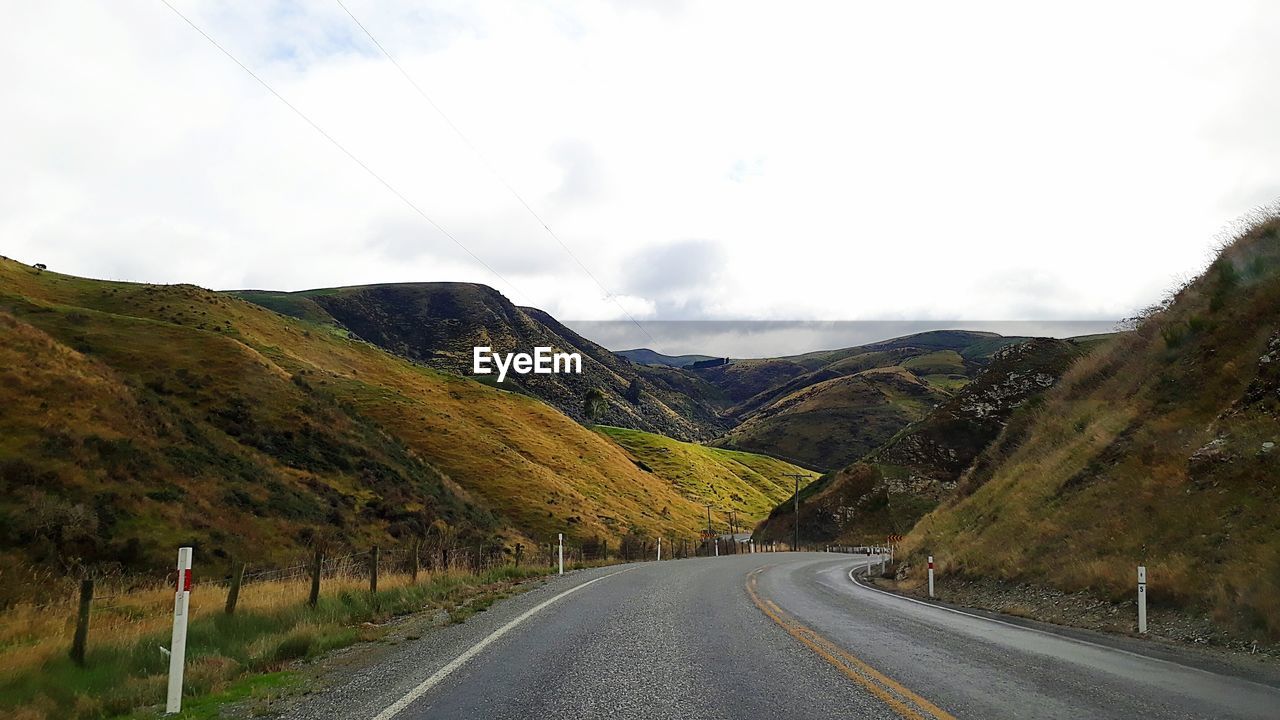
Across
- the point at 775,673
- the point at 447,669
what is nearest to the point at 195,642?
the point at 447,669

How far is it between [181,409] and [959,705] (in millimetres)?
44166

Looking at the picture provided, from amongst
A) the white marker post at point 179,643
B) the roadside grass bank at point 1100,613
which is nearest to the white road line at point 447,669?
the white marker post at point 179,643

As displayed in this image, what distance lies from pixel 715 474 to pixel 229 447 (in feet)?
381

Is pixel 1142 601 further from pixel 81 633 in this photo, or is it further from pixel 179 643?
pixel 81 633

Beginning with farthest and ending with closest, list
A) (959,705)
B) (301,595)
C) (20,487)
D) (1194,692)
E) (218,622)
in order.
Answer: (20,487), (301,595), (218,622), (1194,692), (959,705)

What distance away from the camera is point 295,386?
2045 inches

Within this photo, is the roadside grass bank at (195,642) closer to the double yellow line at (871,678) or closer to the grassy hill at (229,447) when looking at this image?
the double yellow line at (871,678)

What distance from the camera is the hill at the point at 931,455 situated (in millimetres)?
56781

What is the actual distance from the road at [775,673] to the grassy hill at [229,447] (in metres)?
19.9

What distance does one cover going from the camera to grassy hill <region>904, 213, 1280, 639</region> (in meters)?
11.4

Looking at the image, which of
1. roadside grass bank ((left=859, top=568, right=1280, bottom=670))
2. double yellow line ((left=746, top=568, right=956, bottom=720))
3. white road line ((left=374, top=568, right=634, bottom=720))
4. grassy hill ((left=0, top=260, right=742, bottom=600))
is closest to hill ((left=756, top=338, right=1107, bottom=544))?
grassy hill ((left=0, top=260, right=742, bottom=600))

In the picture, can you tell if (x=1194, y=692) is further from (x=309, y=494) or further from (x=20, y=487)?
(x=309, y=494)

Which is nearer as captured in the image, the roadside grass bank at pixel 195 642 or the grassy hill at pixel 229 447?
the roadside grass bank at pixel 195 642

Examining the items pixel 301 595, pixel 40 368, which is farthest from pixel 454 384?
pixel 301 595
